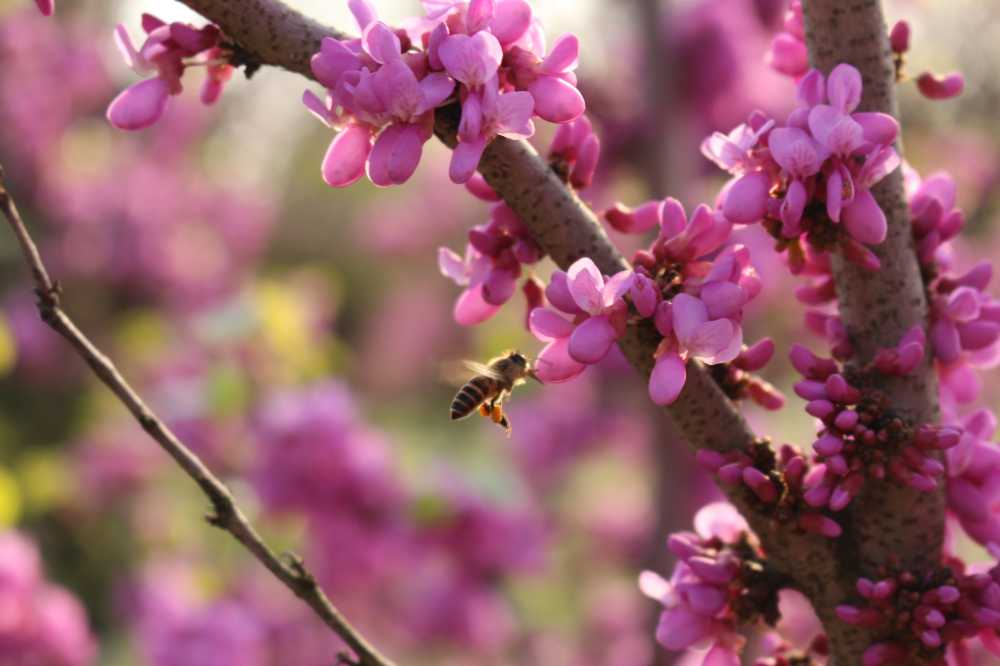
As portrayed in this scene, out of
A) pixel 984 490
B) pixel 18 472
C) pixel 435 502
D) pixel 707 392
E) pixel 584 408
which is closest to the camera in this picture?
Result: pixel 707 392

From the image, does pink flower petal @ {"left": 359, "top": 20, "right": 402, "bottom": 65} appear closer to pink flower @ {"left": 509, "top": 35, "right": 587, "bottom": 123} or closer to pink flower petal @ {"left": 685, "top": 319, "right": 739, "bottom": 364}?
pink flower @ {"left": 509, "top": 35, "right": 587, "bottom": 123}

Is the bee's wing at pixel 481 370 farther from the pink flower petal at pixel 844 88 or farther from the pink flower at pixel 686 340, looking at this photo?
the pink flower petal at pixel 844 88

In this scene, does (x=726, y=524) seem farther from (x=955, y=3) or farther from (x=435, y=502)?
(x=955, y=3)

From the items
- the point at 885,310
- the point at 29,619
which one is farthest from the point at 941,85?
the point at 29,619

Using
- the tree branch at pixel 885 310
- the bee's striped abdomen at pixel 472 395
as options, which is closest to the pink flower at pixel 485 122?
the tree branch at pixel 885 310

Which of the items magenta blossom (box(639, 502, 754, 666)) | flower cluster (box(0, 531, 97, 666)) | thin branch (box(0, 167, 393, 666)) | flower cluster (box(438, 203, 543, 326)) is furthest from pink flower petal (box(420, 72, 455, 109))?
flower cluster (box(0, 531, 97, 666))

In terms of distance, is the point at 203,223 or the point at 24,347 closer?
the point at 24,347

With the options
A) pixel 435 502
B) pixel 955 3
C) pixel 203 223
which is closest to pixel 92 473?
pixel 435 502
